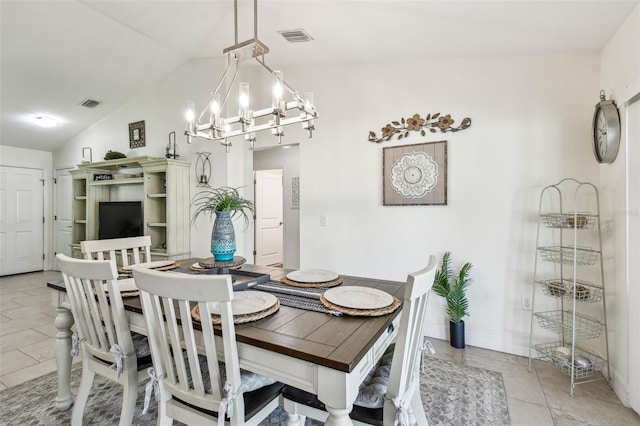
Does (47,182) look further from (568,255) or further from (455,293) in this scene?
(568,255)

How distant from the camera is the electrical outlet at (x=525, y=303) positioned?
8.22 feet

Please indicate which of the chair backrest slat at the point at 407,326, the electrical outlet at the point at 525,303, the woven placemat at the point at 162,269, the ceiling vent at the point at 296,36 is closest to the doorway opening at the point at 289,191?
the ceiling vent at the point at 296,36

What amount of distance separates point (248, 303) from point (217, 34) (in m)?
2.81

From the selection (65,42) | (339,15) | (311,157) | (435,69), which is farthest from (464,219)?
(65,42)

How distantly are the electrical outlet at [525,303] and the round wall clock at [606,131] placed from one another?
3.81 ft

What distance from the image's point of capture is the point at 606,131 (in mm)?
2020

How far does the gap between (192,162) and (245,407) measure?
3.38 m

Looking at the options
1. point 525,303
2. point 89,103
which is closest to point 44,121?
point 89,103

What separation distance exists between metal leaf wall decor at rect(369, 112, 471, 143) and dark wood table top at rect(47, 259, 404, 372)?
1.97m

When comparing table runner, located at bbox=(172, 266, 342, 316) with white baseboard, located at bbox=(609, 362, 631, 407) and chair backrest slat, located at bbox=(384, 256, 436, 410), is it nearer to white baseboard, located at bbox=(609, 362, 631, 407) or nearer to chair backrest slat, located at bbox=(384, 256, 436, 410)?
chair backrest slat, located at bbox=(384, 256, 436, 410)

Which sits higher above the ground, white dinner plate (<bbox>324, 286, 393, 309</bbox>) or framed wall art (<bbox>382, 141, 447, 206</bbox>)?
framed wall art (<bbox>382, 141, 447, 206</bbox>)

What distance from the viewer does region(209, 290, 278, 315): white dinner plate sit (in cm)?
131

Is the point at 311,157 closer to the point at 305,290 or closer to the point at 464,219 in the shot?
the point at 464,219

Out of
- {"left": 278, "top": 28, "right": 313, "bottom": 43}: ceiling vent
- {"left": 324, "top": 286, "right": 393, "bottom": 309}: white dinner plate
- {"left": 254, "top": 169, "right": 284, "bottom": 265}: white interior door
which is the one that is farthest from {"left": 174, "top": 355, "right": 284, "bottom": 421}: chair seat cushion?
{"left": 254, "top": 169, "right": 284, "bottom": 265}: white interior door
